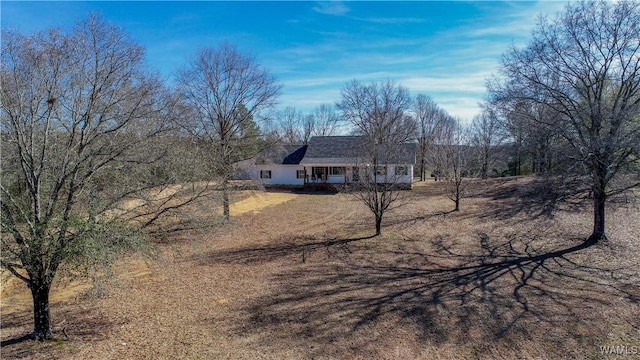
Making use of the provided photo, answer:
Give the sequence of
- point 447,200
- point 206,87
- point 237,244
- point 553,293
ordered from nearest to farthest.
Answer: point 553,293
point 237,244
point 206,87
point 447,200

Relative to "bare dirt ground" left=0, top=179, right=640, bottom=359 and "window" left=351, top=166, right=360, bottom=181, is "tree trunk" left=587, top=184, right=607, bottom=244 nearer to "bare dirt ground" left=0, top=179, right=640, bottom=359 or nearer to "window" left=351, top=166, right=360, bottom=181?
"bare dirt ground" left=0, top=179, right=640, bottom=359

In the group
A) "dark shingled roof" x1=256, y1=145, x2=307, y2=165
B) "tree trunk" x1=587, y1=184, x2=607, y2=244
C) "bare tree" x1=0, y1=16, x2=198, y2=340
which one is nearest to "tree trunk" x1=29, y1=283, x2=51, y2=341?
"bare tree" x1=0, y1=16, x2=198, y2=340

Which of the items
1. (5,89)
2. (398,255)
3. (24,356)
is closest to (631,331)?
(398,255)

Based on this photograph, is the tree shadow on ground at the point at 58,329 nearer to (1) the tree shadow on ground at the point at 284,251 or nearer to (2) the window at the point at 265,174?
(1) the tree shadow on ground at the point at 284,251

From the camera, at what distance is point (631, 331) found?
6.61 metres

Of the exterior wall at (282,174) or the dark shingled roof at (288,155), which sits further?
the exterior wall at (282,174)

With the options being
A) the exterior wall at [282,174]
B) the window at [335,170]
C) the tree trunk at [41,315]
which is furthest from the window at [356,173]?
the exterior wall at [282,174]

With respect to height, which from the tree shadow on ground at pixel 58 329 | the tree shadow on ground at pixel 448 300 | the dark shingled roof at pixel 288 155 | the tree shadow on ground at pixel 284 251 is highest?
the dark shingled roof at pixel 288 155

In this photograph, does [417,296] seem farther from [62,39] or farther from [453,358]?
[62,39]

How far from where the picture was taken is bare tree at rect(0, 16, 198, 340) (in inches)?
240

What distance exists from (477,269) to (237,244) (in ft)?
30.8

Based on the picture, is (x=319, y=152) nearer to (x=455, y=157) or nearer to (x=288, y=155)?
(x=288, y=155)

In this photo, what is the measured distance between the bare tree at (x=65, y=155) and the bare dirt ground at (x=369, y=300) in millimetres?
1810

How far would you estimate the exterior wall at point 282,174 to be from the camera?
34.5 meters
